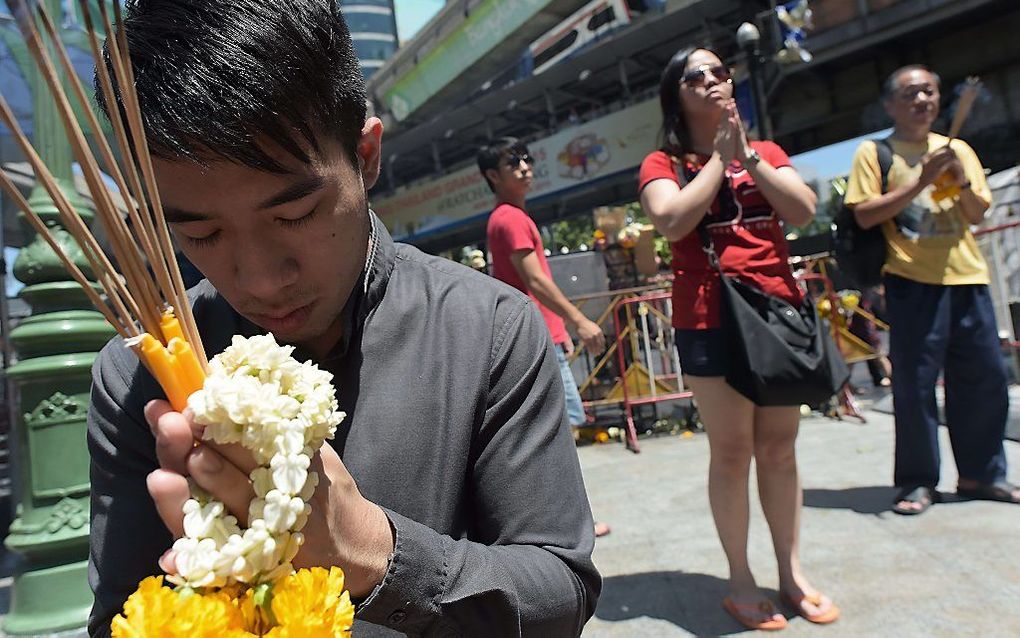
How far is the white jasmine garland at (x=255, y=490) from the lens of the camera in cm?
64

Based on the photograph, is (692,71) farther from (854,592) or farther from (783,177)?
(854,592)

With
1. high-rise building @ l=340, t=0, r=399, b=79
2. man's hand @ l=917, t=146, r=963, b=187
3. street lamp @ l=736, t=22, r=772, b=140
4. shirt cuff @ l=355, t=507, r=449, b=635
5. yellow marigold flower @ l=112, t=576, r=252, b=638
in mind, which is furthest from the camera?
high-rise building @ l=340, t=0, r=399, b=79

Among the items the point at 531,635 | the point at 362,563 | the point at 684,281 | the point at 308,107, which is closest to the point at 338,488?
the point at 362,563

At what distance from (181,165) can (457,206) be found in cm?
1746

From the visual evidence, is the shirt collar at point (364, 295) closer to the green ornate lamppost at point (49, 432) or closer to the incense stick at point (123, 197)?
the incense stick at point (123, 197)

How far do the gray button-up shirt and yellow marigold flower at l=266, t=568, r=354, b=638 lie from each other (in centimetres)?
19

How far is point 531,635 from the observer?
3.11ft

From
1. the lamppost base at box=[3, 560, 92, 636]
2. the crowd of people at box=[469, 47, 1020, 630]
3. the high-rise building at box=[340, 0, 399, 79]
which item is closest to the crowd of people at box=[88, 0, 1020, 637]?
the crowd of people at box=[469, 47, 1020, 630]

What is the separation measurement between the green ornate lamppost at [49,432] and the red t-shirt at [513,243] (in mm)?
1783

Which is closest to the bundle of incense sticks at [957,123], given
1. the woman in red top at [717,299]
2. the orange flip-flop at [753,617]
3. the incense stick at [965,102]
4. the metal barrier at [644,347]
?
the incense stick at [965,102]

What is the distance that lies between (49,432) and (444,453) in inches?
88.6

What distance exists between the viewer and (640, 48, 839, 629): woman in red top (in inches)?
91.0

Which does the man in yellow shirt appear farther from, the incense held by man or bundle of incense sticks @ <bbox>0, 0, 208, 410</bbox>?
bundle of incense sticks @ <bbox>0, 0, 208, 410</bbox>

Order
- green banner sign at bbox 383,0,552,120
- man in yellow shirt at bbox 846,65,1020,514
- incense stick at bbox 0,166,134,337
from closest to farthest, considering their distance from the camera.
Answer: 1. incense stick at bbox 0,166,134,337
2. man in yellow shirt at bbox 846,65,1020,514
3. green banner sign at bbox 383,0,552,120
